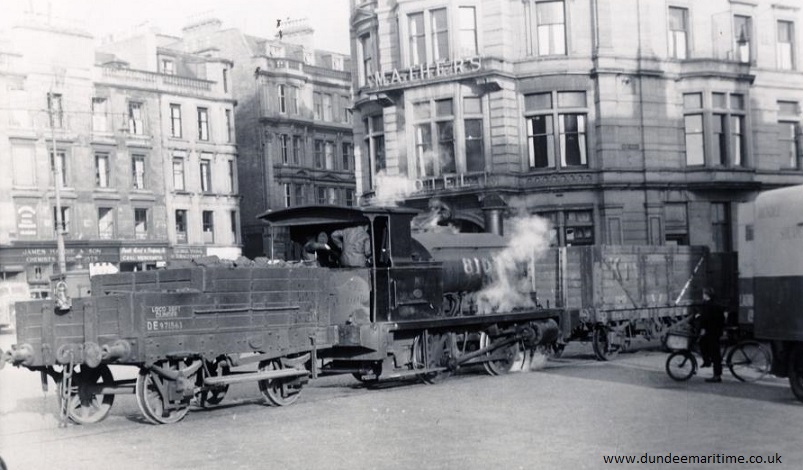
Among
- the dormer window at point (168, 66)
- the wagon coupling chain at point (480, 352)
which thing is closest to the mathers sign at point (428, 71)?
the wagon coupling chain at point (480, 352)

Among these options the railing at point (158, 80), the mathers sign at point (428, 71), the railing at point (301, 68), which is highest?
the railing at point (301, 68)

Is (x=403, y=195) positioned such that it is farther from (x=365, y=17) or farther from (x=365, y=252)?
(x=365, y=252)

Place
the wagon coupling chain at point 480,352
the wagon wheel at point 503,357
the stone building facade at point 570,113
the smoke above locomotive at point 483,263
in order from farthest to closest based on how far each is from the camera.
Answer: the stone building facade at point 570,113 → the wagon wheel at point 503,357 → the smoke above locomotive at point 483,263 → the wagon coupling chain at point 480,352

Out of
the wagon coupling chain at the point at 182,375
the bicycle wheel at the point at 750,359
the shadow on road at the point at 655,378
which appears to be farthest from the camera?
the bicycle wheel at the point at 750,359

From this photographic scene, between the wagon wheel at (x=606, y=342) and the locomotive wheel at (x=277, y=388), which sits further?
the wagon wheel at (x=606, y=342)

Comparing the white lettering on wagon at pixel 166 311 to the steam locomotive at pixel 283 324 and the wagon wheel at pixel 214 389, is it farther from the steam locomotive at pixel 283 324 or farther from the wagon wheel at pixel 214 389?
the wagon wheel at pixel 214 389


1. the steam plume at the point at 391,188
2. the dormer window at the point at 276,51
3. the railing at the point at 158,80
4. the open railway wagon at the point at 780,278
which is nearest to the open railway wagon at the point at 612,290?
the open railway wagon at the point at 780,278

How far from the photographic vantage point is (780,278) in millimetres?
13109

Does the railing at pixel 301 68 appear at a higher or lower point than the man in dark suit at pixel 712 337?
higher

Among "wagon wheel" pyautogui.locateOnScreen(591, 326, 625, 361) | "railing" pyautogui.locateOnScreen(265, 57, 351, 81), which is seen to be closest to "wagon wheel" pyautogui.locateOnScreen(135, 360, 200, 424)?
"wagon wheel" pyautogui.locateOnScreen(591, 326, 625, 361)

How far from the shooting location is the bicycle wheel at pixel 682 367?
16062 millimetres

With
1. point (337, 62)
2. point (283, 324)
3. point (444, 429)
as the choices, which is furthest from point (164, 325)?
point (337, 62)

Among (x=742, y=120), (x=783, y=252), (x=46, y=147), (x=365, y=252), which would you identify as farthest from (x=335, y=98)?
(x=783, y=252)

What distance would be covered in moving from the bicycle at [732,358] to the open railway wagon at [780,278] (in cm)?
210
